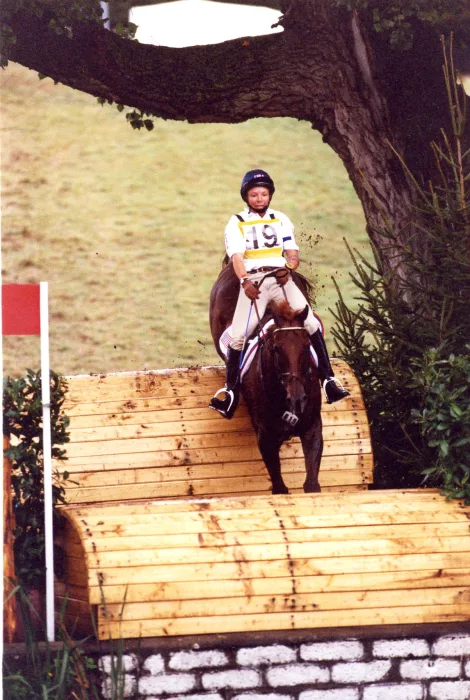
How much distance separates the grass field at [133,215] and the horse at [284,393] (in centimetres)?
1123

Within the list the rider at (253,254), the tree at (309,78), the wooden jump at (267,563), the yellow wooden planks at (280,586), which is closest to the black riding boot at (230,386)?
the rider at (253,254)

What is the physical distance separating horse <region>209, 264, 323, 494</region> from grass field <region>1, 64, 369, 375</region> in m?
11.2

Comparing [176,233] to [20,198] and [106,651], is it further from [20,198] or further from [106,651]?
[106,651]

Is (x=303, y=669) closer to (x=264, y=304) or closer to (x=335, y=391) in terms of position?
(x=335, y=391)

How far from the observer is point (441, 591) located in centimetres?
552

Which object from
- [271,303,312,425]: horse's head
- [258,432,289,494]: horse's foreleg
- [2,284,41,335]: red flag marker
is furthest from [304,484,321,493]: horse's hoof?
[2,284,41,335]: red flag marker

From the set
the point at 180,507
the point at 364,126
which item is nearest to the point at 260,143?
the point at 364,126

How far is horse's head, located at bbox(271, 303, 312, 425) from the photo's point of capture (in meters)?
6.17

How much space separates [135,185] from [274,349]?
60.4 ft

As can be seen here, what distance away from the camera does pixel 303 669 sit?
5.33m

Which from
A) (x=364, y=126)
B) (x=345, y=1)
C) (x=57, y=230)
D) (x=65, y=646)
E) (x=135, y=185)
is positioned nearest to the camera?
(x=65, y=646)

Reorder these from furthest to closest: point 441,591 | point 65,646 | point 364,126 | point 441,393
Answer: point 364,126 → point 441,393 → point 441,591 → point 65,646

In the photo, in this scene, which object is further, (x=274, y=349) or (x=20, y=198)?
(x=20, y=198)

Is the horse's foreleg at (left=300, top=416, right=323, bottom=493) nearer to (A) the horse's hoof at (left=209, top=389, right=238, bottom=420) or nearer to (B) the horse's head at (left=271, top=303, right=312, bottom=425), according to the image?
(B) the horse's head at (left=271, top=303, right=312, bottom=425)
